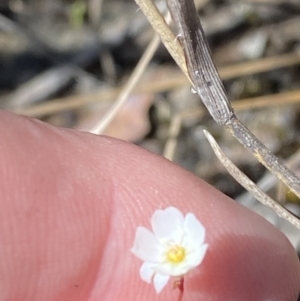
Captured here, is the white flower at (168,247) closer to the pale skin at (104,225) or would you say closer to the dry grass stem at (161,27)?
the pale skin at (104,225)

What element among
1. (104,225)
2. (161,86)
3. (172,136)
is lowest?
(104,225)

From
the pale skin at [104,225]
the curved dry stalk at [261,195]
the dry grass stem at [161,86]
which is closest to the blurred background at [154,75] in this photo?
the dry grass stem at [161,86]

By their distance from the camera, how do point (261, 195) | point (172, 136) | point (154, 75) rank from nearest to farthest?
point (261, 195) < point (172, 136) < point (154, 75)

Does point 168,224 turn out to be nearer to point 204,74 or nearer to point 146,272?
point 146,272

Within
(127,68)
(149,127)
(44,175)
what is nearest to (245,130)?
(44,175)

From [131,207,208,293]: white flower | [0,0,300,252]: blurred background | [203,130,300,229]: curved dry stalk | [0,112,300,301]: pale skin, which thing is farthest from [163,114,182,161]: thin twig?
[203,130,300,229]: curved dry stalk

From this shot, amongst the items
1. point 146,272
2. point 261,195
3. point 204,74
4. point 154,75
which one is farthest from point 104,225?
point 154,75
